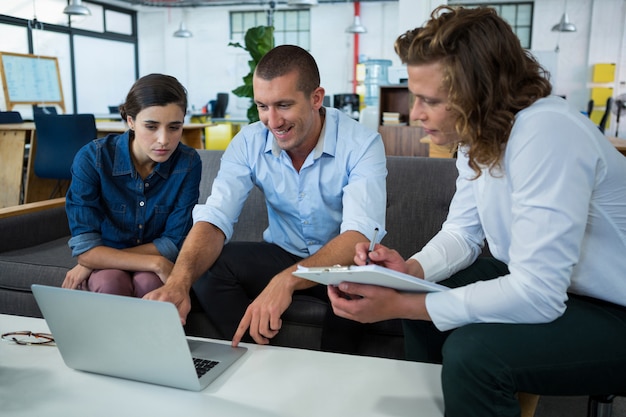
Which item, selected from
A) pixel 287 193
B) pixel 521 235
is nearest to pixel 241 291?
pixel 287 193

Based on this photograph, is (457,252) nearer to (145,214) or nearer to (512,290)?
(512,290)

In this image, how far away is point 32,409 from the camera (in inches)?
38.4

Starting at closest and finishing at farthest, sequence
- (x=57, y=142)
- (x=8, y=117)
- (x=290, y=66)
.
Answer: (x=290, y=66) → (x=57, y=142) → (x=8, y=117)

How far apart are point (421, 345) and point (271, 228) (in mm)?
820

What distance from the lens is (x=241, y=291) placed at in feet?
5.79

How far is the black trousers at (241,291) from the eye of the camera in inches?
66.4

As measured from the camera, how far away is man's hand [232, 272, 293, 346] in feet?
4.30

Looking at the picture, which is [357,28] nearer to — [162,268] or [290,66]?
[290,66]

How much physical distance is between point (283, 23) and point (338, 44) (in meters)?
1.25

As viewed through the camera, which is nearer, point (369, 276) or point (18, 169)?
point (369, 276)

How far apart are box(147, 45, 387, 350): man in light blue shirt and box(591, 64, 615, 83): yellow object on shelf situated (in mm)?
9368

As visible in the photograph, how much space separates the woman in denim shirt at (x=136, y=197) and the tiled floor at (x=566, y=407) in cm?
129

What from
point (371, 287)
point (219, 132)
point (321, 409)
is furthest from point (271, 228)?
point (219, 132)

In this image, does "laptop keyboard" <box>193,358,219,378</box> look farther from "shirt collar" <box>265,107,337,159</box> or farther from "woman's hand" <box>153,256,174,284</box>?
"shirt collar" <box>265,107,337,159</box>
